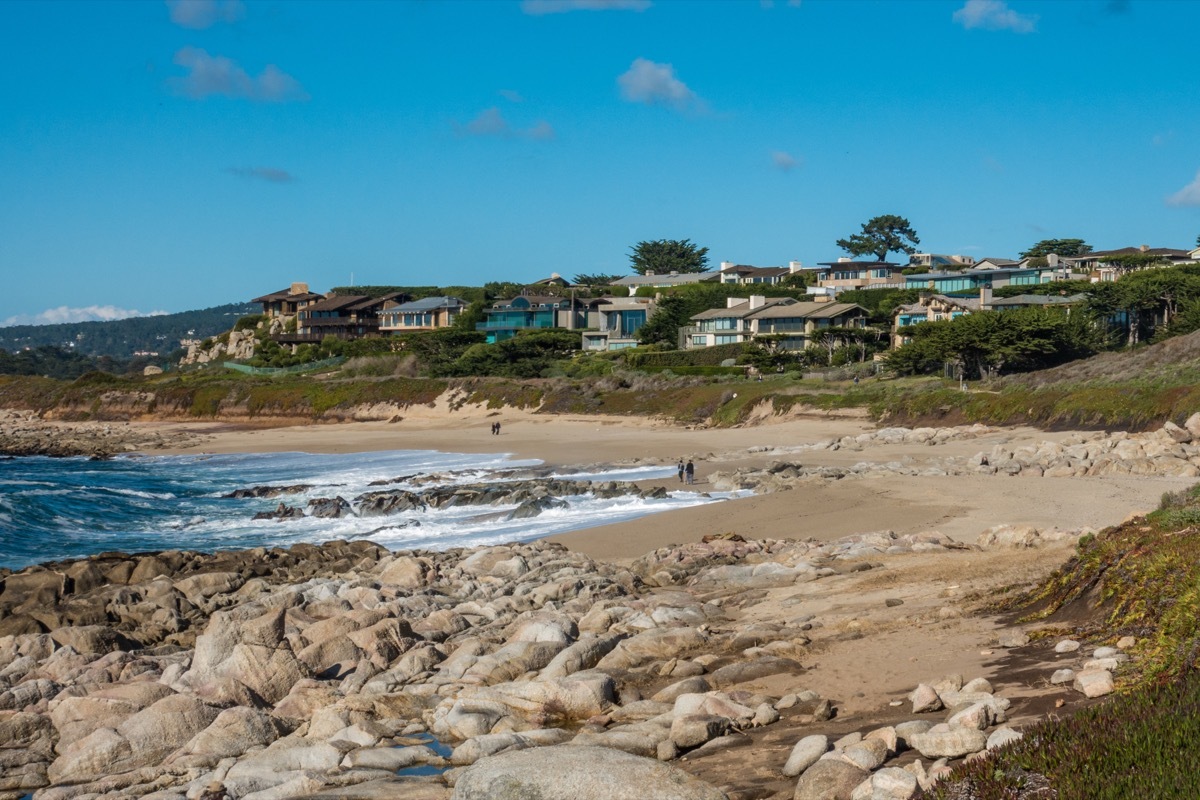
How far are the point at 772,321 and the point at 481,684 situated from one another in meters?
71.3

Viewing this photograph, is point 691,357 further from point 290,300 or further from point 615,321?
point 290,300

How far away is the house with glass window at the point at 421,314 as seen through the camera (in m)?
109

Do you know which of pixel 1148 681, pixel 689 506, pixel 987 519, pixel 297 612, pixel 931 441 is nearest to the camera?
pixel 1148 681

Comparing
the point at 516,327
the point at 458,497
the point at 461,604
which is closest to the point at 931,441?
the point at 458,497

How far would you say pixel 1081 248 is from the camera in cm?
12544

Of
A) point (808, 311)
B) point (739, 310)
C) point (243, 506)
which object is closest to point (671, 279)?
point (739, 310)

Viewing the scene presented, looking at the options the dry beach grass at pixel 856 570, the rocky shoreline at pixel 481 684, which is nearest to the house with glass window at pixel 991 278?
the dry beach grass at pixel 856 570

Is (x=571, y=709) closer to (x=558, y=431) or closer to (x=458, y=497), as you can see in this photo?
(x=458, y=497)

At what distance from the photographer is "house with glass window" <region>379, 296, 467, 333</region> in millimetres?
108625

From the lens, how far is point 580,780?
28.5 feet

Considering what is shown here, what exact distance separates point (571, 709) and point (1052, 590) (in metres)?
6.07

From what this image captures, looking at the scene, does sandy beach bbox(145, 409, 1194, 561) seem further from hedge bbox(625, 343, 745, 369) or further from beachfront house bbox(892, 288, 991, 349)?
beachfront house bbox(892, 288, 991, 349)

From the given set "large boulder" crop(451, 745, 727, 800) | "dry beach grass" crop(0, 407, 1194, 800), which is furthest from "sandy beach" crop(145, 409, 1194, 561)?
"large boulder" crop(451, 745, 727, 800)

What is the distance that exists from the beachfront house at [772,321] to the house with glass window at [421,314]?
94.0 feet
